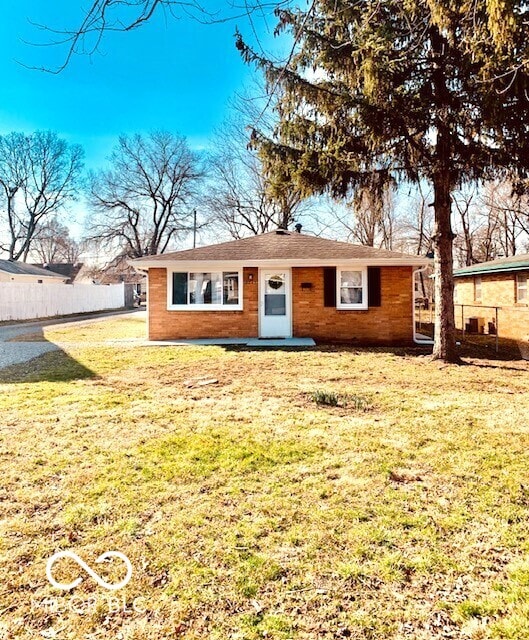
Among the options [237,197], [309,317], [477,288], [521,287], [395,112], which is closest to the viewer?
[395,112]

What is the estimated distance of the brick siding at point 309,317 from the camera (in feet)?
40.2

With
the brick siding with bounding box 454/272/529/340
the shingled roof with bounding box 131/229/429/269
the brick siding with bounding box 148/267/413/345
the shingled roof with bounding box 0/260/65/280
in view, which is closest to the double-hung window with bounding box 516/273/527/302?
the brick siding with bounding box 454/272/529/340

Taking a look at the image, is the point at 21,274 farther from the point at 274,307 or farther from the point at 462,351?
the point at 462,351

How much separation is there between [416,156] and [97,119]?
829 centimetres

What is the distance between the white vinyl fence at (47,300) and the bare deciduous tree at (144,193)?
820 cm

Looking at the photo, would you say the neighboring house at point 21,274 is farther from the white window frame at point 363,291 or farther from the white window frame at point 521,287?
the white window frame at point 521,287

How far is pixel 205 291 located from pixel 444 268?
7033 mm

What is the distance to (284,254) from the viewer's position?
41.3 feet

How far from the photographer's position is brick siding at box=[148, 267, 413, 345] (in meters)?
12.2

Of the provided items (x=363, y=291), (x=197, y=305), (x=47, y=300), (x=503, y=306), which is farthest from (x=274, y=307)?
(x=47, y=300)

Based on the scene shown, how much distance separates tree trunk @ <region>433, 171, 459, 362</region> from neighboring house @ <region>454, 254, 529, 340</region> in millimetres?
4084

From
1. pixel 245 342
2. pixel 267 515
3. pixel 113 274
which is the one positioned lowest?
pixel 267 515

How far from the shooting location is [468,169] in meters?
8.94

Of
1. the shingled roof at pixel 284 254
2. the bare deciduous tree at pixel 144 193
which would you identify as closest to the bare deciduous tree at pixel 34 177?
the bare deciduous tree at pixel 144 193
